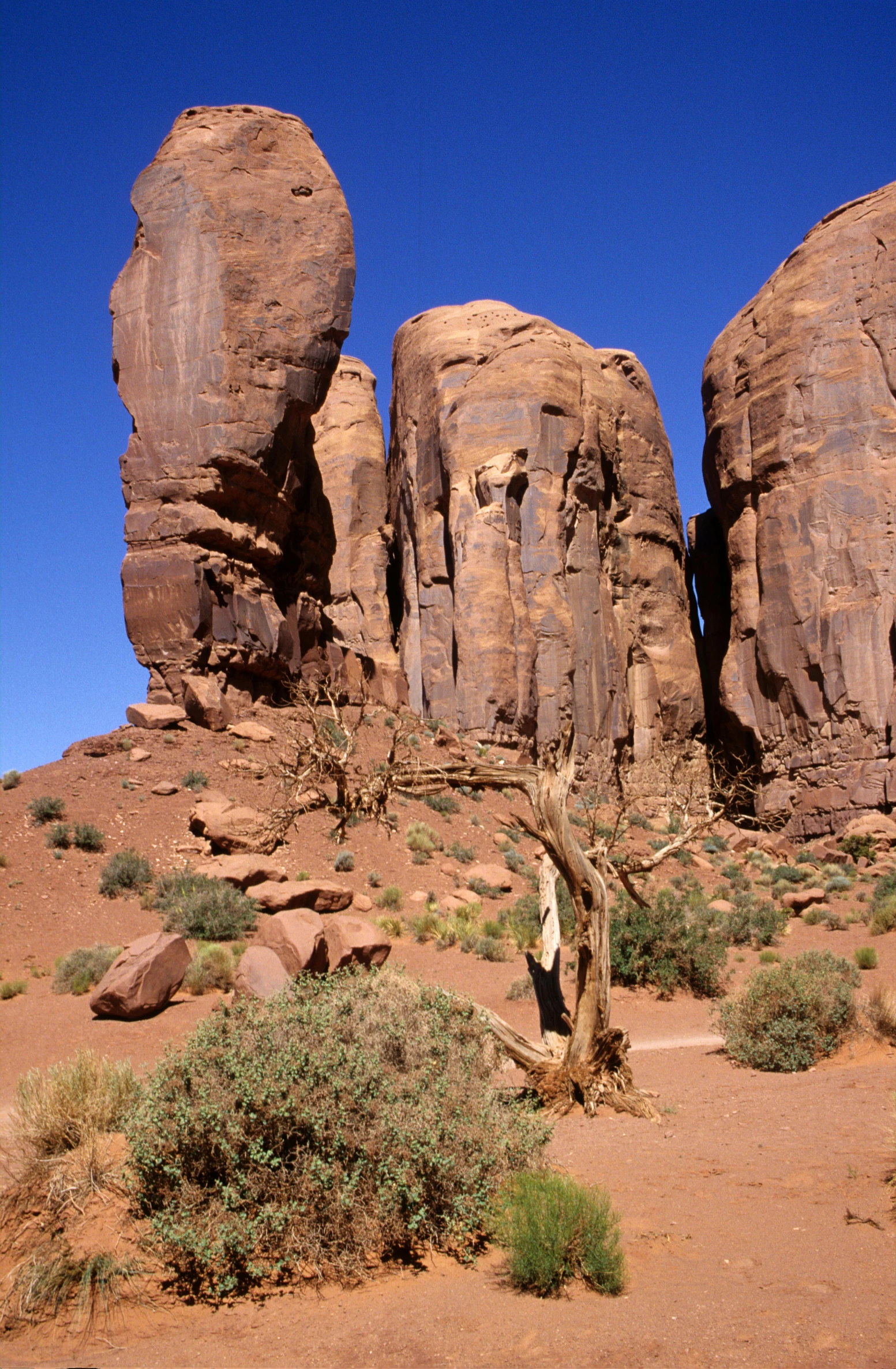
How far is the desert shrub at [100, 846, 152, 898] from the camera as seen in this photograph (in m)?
18.3

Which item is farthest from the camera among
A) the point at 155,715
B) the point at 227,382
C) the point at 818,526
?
the point at 818,526

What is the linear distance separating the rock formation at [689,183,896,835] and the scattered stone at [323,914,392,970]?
23745 mm

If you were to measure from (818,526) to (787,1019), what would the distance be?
1101 inches

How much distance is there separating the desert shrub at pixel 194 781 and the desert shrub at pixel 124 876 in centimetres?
367

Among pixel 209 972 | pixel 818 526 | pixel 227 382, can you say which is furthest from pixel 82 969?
pixel 818 526

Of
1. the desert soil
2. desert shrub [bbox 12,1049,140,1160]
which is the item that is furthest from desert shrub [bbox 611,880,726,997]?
desert shrub [bbox 12,1049,140,1160]

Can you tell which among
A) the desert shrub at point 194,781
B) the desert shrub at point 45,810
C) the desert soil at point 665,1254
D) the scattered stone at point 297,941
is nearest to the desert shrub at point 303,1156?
the desert soil at point 665,1254

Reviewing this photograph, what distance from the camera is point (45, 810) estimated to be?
68.4 feet

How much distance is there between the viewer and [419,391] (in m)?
43.1

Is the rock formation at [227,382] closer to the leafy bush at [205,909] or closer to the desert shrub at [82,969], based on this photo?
the leafy bush at [205,909]

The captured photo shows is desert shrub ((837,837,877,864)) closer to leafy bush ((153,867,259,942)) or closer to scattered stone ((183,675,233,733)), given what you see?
scattered stone ((183,675,233,733))

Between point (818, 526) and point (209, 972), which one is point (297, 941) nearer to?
point (209, 972)

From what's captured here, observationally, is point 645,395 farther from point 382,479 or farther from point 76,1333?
point 76,1333

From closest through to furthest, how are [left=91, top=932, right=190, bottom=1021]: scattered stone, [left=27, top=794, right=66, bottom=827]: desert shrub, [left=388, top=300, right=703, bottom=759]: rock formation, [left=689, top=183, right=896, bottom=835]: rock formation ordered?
[left=91, top=932, right=190, bottom=1021]: scattered stone < [left=27, top=794, right=66, bottom=827]: desert shrub < [left=689, top=183, right=896, bottom=835]: rock formation < [left=388, top=300, right=703, bottom=759]: rock formation
